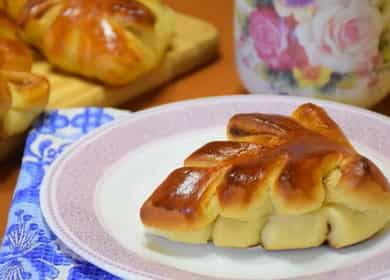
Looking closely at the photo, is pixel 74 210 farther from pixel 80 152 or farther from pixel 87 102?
pixel 87 102

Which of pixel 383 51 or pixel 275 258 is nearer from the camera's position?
pixel 275 258

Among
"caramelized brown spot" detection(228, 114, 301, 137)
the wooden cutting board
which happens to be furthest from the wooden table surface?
"caramelized brown spot" detection(228, 114, 301, 137)

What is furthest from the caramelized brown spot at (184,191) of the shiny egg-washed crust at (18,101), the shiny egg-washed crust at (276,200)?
the shiny egg-washed crust at (18,101)

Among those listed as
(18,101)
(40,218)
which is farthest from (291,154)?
(18,101)

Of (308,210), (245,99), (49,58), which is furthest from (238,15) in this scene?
(308,210)

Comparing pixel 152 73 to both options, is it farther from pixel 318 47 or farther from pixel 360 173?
pixel 360 173

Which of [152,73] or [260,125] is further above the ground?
[260,125]

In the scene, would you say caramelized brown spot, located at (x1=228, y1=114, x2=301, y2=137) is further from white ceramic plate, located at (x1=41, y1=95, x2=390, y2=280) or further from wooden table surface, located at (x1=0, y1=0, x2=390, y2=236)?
wooden table surface, located at (x1=0, y1=0, x2=390, y2=236)
